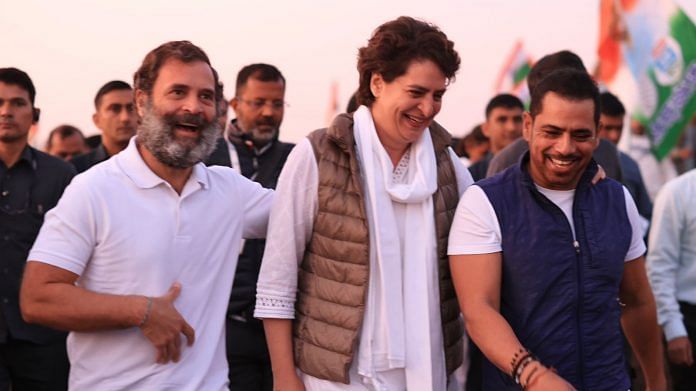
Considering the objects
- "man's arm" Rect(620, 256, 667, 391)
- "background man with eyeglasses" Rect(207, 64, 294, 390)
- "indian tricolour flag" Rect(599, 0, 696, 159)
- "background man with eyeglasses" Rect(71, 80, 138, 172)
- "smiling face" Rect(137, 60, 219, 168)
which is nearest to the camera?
"smiling face" Rect(137, 60, 219, 168)

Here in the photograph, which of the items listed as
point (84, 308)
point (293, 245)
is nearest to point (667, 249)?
point (293, 245)

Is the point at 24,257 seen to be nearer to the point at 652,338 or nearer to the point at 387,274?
the point at 387,274

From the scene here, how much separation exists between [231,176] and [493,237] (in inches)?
41.1

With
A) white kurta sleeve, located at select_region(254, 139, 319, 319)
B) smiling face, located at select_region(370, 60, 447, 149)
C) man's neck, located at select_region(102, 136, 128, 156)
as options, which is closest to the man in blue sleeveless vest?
smiling face, located at select_region(370, 60, 447, 149)

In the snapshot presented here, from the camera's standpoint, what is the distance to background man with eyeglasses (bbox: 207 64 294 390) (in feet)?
18.8

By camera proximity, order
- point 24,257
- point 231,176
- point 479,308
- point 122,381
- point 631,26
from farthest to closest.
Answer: point 631,26, point 24,257, point 231,176, point 479,308, point 122,381

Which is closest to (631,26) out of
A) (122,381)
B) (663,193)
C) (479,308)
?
(663,193)

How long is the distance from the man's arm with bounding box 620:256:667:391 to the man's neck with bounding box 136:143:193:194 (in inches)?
71.6

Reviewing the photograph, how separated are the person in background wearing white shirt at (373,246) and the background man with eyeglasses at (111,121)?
2809 mm

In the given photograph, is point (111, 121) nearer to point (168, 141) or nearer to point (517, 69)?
point (168, 141)

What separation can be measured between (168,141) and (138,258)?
1.55 ft

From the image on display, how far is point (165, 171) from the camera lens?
4035 mm

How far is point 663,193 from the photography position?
664cm

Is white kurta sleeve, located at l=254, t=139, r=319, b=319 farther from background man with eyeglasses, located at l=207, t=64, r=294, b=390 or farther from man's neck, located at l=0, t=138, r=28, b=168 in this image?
man's neck, located at l=0, t=138, r=28, b=168
